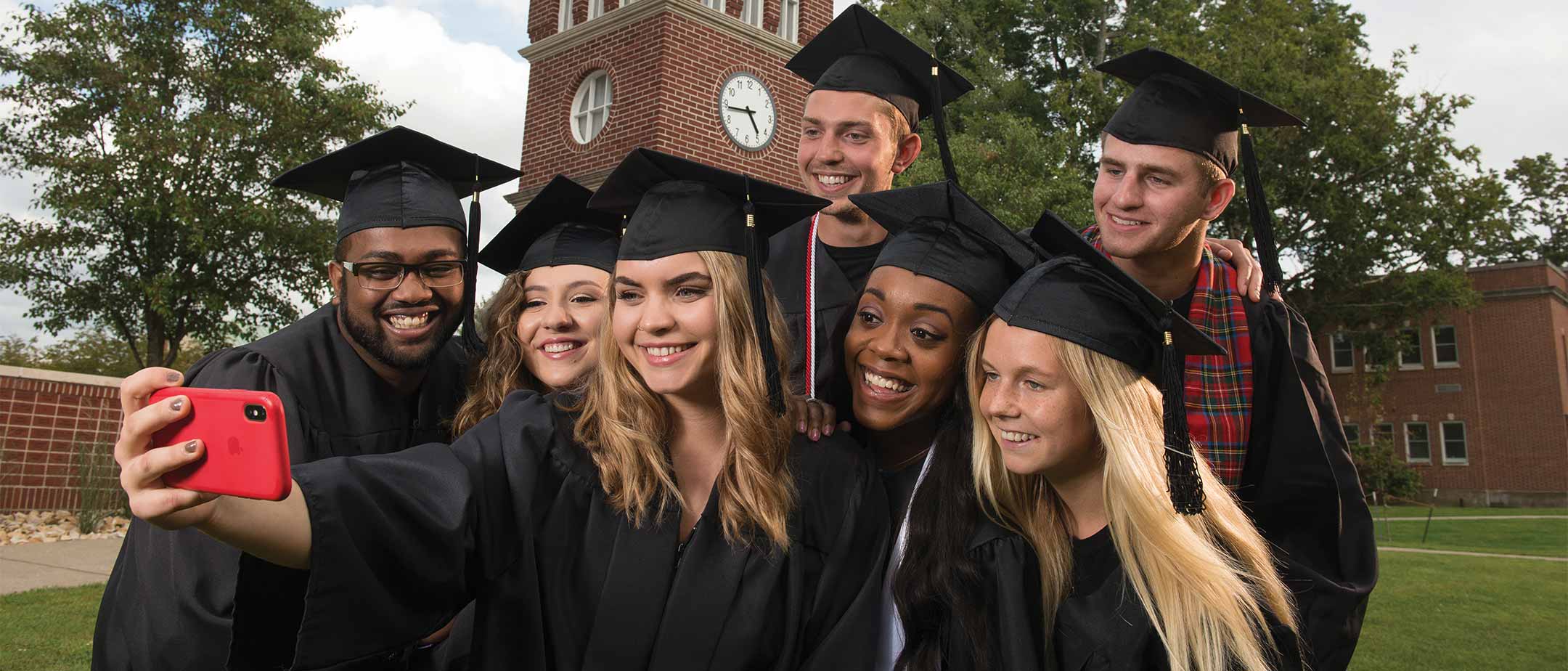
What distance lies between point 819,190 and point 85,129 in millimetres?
13632

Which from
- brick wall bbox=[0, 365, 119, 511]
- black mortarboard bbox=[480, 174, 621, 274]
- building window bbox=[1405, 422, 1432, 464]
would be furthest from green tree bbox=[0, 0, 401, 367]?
building window bbox=[1405, 422, 1432, 464]

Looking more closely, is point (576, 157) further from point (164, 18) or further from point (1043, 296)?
point (1043, 296)

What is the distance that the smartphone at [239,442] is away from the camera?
5.40ft

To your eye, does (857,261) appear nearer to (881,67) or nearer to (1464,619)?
(881,67)

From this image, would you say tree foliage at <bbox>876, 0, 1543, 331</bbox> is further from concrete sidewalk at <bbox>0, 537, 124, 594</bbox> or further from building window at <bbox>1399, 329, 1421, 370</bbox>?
concrete sidewalk at <bbox>0, 537, 124, 594</bbox>

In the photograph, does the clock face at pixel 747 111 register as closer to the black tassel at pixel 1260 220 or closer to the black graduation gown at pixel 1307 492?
the black tassel at pixel 1260 220

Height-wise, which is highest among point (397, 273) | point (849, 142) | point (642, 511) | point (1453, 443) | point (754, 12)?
point (754, 12)

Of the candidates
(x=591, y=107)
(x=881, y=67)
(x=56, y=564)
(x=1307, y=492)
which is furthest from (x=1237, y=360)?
(x=591, y=107)

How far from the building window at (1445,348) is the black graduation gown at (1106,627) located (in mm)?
38464

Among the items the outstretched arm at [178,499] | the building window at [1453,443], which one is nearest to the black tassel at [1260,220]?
the outstretched arm at [178,499]

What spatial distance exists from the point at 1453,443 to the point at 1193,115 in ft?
125

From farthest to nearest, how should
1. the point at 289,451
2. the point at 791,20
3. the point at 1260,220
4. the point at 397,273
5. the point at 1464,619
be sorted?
the point at 791,20 < the point at 1464,619 < the point at 1260,220 < the point at 397,273 < the point at 289,451

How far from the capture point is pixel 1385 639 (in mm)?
8773

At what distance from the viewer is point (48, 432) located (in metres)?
13.3
